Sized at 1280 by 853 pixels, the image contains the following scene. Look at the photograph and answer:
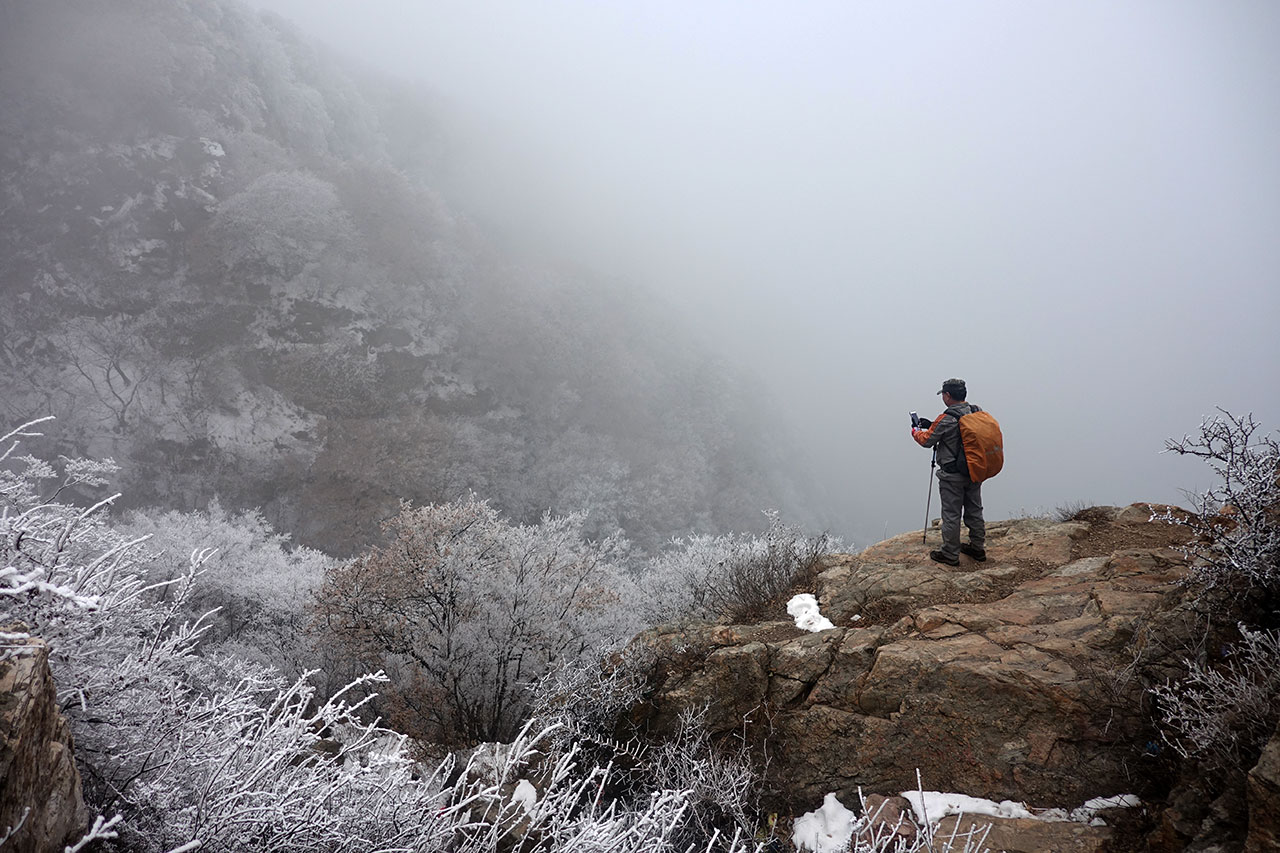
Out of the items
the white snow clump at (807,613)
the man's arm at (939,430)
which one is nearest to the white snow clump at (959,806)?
the white snow clump at (807,613)

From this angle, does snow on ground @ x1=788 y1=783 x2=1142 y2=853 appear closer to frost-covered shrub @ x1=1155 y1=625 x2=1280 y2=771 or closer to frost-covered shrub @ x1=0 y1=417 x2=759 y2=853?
frost-covered shrub @ x1=1155 y1=625 x2=1280 y2=771

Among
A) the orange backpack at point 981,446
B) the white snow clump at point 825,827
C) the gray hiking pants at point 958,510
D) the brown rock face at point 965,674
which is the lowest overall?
the white snow clump at point 825,827

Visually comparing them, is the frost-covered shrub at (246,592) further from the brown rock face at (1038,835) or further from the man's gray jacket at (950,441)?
the man's gray jacket at (950,441)

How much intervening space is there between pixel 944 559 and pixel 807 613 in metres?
1.71

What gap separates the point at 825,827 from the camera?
13.6 feet

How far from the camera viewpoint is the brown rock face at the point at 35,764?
1.65 metres

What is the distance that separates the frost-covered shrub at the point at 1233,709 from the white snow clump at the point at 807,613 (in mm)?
2827

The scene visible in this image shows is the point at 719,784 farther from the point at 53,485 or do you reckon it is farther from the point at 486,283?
the point at 486,283

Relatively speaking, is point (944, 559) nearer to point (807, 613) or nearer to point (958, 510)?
point (958, 510)

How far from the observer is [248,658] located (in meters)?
11.2

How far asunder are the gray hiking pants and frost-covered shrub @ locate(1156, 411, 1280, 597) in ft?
6.41

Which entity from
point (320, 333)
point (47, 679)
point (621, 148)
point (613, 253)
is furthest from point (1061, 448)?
point (47, 679)

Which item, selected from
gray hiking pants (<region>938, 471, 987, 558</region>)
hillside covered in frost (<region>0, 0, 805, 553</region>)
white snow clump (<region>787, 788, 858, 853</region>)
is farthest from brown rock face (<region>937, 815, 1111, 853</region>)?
hillside covered in frost (<region>0, 0, 805, 553</region>)

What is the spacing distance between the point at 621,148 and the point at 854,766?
107078mm
